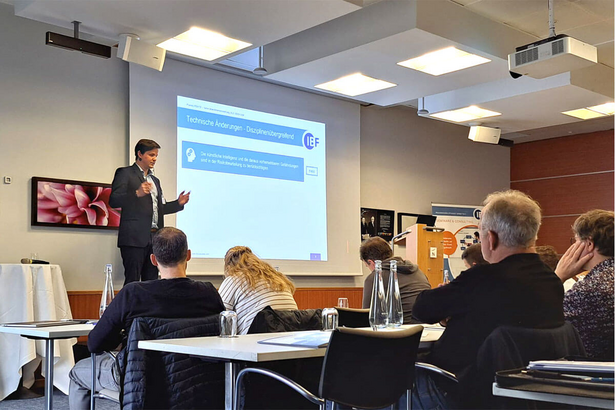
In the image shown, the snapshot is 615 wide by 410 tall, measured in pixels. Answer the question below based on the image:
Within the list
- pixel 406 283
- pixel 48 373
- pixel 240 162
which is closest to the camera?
pixel 48 373

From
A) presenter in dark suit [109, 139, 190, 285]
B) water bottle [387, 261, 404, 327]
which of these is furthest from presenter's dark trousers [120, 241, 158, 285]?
water bottle [387, 261, 404, 327]

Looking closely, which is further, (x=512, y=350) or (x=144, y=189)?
(x=144, y=189)

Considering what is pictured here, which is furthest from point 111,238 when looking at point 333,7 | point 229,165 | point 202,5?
point 333,7

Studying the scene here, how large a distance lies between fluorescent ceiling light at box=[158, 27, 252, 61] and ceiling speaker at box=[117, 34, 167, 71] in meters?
0.10

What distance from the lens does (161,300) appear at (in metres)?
2.68

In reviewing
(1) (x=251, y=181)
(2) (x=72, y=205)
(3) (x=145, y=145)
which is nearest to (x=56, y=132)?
→ (2) (x=72, y=205)

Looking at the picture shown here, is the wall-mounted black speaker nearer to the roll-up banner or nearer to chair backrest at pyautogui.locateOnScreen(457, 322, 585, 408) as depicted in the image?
chair backrest at pyautogui.locateOnScreen(457, 322, 585, 408)

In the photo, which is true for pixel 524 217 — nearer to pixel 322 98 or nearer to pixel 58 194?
pixel 58 194

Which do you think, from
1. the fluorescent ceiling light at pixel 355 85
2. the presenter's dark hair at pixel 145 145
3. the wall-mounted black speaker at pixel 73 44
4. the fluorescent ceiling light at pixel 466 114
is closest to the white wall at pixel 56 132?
the presenter's dark hair at pixel 145 145

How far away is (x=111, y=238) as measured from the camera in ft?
20.6

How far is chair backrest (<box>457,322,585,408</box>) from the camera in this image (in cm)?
202

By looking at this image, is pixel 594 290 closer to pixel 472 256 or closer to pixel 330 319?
pixel 330 319

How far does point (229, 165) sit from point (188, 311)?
4.51 m

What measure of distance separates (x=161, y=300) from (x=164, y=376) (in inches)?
12.1
